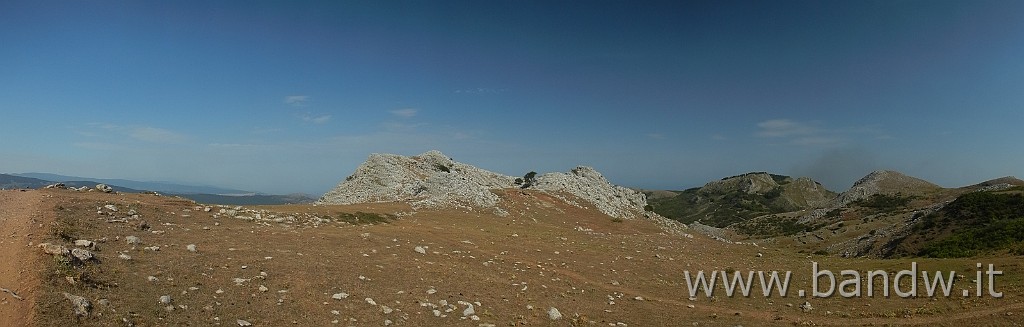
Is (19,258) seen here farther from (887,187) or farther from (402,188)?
(887,187)

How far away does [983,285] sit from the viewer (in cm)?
2469

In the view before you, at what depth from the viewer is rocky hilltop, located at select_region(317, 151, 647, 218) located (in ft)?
195

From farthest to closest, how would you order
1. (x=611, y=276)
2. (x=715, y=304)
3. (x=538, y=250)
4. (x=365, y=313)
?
(x=538, y=250), (x=611, y=276), (x=715, y=304), (x=365, y=313)

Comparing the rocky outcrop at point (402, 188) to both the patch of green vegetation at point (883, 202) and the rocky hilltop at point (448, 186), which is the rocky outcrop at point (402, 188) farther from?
the patch of green vegetation at point (883, 202)

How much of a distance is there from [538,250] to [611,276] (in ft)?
24.0

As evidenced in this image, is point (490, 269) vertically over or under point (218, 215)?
under

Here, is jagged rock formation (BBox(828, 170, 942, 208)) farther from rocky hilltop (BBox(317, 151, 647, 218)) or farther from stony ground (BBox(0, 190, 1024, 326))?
stony ground (BBox(0, 190, 1024, 326))

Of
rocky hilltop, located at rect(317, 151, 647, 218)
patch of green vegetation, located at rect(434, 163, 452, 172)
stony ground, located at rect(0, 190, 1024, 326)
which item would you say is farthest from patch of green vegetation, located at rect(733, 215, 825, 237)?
stony ground, located at rect(0, 190, 1024, 326)

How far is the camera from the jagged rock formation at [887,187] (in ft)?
580

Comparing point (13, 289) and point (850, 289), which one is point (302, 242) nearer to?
point (13, 289)

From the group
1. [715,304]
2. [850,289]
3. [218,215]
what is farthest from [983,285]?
[218,215]

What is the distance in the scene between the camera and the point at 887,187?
185m

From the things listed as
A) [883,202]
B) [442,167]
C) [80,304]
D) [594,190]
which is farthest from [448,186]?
[883,202]

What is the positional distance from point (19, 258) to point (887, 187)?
774ft
